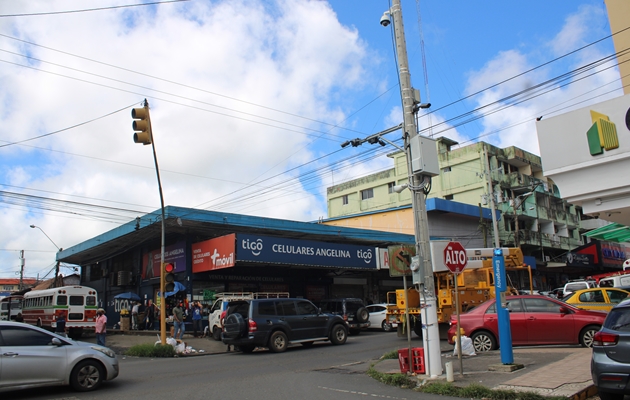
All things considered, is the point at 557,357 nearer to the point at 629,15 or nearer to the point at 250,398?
the point at 250,398

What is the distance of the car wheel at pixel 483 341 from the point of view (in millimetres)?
13195

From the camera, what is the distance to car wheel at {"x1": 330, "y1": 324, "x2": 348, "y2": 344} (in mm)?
18094

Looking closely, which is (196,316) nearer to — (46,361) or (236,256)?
(236,256)

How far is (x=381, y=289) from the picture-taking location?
3550cm

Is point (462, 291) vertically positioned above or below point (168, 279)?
Result: below

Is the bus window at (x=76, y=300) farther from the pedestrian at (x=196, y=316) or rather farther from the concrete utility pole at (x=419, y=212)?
the concrete utility pole at (x=419, y=212)

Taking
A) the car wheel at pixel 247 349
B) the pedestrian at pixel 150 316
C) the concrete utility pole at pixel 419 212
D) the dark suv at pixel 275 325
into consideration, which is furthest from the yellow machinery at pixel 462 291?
the pedestrian at pixel 150 316

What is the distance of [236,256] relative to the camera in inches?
914

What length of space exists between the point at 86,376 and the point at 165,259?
2040cm

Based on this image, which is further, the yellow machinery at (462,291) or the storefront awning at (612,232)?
the storefront awning at (612,232)

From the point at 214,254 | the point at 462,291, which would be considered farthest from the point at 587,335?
the point at 214,254

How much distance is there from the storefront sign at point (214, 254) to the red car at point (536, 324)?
493 inches

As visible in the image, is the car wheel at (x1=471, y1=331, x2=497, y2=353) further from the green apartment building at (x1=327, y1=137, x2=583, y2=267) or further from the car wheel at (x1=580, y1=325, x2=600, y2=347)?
the green apartment building at (x1=327, y1=137, x2=583, y2=267)

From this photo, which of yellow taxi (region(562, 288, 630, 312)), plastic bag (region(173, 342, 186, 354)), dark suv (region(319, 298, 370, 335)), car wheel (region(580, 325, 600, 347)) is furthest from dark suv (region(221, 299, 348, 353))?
car wheel (region(580, 325, 600, 347))
